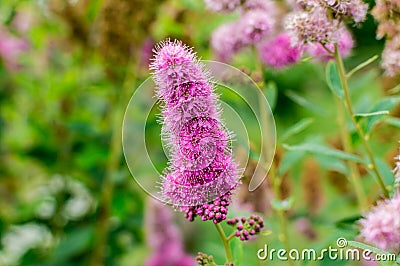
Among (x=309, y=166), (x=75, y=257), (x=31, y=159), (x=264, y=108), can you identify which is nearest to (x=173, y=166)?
(x=264, y=108)

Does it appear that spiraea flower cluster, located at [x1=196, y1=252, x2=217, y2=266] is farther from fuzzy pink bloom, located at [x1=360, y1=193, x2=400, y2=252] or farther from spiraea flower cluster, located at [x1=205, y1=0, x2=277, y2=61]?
spiraea flower cluster, located at [x1=205, y1=0, x2=277, y2=61]

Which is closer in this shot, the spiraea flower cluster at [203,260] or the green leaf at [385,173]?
the spiraea flower cluster at [203,260]

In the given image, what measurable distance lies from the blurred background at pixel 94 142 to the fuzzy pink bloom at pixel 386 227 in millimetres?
419

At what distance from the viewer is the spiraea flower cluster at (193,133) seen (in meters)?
0.56

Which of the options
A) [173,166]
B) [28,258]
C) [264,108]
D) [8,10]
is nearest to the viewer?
[173,166]

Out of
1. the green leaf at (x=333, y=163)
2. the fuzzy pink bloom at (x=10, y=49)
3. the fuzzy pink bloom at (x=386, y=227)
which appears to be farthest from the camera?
the fuzzy pink bloom at (x=10, y=49)

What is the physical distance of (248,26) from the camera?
841 millimetres

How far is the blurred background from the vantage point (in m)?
1.18

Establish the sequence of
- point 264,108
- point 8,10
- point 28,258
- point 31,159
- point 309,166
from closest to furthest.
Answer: point 264,108, point 8,10, point 309,166, point 28,258, point 31,159

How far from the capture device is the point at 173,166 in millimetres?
578

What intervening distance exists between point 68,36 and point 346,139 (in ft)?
2.70

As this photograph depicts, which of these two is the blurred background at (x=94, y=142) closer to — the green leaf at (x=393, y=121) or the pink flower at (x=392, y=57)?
the green leaf at (x=393, y=121)

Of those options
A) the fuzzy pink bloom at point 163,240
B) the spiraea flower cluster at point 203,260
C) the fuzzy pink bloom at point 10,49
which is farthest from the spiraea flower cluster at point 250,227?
the fuzzy pink bloom at point 10,49

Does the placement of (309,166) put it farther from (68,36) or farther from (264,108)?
(68,36)
